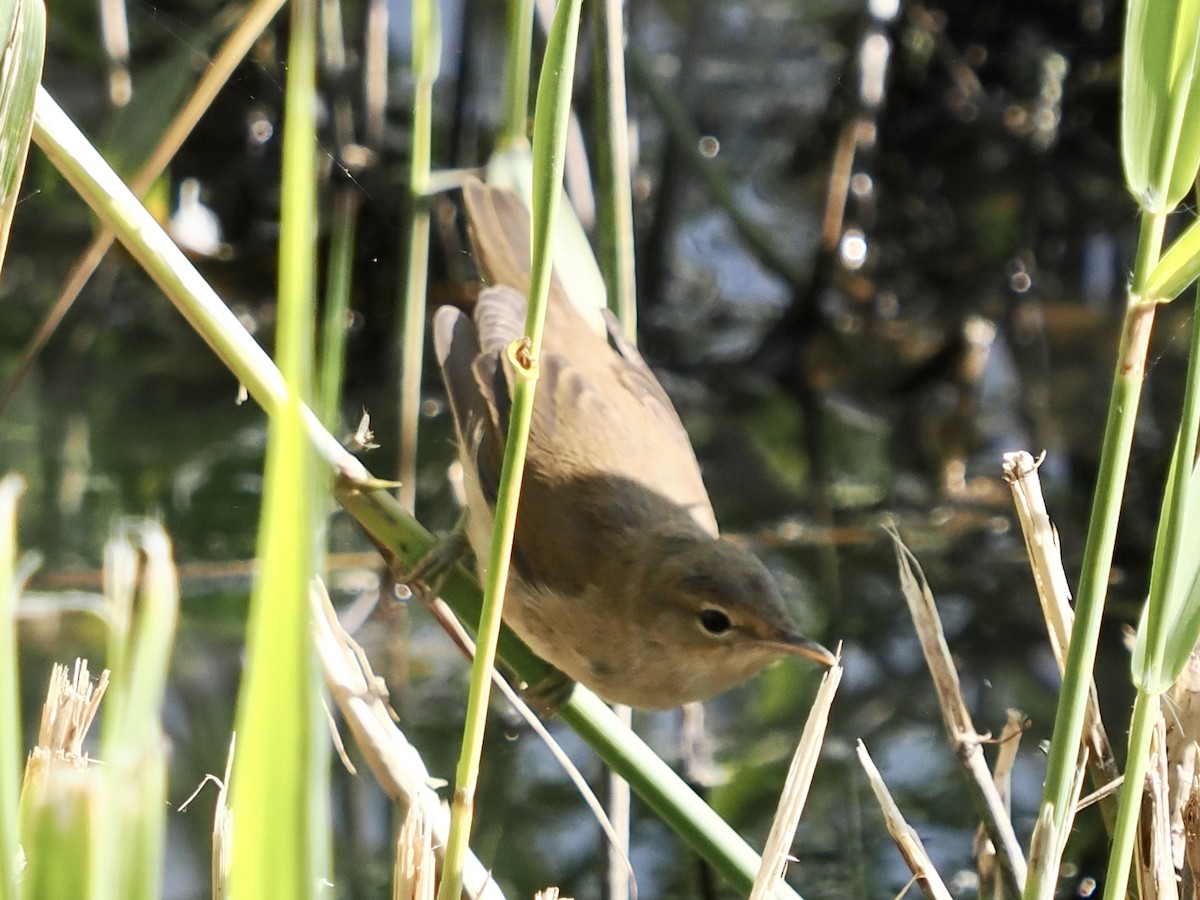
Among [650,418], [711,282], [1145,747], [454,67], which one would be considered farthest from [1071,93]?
[1145,747]

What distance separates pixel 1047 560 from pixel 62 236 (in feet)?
10.2

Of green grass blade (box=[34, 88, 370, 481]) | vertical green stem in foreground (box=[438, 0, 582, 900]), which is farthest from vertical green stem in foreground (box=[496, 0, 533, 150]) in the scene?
vertical green stem in foreground (box=[438, 0, 582, 900])

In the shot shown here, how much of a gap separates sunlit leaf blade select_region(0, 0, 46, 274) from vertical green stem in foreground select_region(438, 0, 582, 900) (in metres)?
0.27

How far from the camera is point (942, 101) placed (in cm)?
326

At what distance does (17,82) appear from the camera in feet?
2.15

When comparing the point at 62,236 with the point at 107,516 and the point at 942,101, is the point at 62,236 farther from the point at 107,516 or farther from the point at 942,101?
the point at 942,101

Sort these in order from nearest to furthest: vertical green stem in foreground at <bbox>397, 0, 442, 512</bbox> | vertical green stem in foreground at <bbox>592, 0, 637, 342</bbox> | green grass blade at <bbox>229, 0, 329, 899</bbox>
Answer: green grass blade at <bbox>229, 0, 329, 899</bbox> → vertical green stem in foreground at <bbox>397, 0, 442, 512</bbox> → vertical green stem in foreground at <bbox>592, 0, 637, 342</bbox>

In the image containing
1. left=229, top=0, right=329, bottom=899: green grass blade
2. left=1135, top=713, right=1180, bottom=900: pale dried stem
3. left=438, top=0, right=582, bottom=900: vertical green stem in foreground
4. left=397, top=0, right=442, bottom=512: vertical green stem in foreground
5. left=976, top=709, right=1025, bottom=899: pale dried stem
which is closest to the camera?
left=229, top=0, right=329, bottom=899: green grass blade

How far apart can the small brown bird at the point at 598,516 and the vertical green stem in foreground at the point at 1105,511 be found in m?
0.62

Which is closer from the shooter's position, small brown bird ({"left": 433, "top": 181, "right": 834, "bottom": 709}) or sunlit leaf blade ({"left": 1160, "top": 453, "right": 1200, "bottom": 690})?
sunlit leaf blade ({"left": 1160, "top": 453, "right": 1200, "bottom": 690})

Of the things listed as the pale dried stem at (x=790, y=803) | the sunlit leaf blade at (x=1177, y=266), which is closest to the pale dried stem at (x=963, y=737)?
the pale dried stem at (x=790, y=803)

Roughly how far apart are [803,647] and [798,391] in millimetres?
1907

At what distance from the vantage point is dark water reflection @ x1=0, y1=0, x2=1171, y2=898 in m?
2.11

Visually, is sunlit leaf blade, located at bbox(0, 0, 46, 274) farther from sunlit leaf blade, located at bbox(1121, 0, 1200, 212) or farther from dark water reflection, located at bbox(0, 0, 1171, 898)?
dark water reflection, located at bbox(0, 0, 1171, 898)
